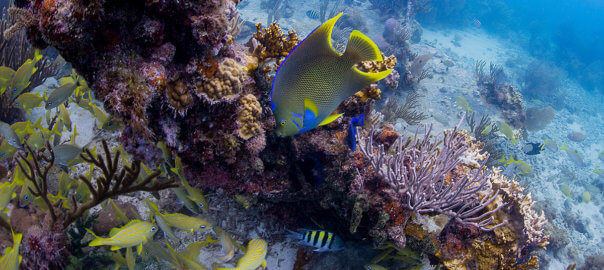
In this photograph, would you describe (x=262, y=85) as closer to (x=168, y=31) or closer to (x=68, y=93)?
(x=168, y=31)

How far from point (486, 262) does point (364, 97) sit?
2.20m

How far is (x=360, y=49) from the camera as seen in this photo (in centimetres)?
191

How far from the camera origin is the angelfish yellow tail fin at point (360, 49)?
186 centimetres

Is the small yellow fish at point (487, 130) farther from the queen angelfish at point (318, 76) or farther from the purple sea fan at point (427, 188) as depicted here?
the queen angelfish at point (318, 76)

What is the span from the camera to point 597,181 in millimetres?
12578

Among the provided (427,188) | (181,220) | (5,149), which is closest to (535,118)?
(427,188)

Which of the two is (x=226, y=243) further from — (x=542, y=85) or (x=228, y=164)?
(x=542, y=85)

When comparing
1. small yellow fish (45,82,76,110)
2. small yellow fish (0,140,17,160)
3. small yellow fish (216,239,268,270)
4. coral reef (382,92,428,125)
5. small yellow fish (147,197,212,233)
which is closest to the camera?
small yellow fish (216,239,268,270)

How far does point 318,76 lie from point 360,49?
34cm

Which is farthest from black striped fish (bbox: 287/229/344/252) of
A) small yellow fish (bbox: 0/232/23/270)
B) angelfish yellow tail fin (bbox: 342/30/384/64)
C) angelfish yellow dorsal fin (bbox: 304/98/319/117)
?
small yellow fish (bbox: 0/232/23/270)

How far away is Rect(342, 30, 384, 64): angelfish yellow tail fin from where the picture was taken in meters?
1.86

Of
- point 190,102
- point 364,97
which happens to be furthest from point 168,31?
point 364,97

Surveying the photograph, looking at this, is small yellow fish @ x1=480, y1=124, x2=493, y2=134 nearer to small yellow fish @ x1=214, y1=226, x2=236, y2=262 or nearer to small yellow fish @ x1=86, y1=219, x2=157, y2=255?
small yellow fish @ x1=214, y1=226, x2=236, y2=262

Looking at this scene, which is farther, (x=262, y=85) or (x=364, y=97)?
(x=364, y=97)
